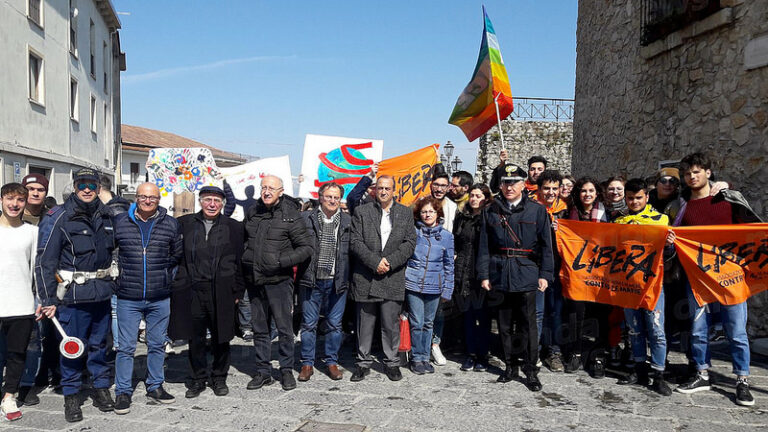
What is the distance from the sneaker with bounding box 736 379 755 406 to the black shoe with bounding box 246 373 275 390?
4.08 m

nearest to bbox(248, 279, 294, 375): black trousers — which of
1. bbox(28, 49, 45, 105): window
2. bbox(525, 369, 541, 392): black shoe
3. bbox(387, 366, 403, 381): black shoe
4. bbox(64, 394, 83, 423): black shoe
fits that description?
bbox(387, 366, 403, 381): black shoe

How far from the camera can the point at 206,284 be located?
5199 millimetres

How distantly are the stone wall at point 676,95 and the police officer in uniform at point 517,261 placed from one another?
10.9 feet

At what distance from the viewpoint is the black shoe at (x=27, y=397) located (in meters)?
4.99

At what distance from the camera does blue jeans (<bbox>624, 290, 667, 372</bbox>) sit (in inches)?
203

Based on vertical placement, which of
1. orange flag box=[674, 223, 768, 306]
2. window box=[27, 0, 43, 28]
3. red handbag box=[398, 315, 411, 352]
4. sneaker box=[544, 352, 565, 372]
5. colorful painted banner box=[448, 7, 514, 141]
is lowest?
sneaker box=[544, 352, 565, 372]

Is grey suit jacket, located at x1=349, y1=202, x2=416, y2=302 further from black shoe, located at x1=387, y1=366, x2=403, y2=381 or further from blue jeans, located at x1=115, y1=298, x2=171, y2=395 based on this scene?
blue jeans, located at x1=115, y1=298, x2=171, y2=395

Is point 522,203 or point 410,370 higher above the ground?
point 522,203

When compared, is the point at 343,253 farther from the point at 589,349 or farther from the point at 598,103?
the point at 598,103

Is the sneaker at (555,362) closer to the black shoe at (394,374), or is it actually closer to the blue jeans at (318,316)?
the black shoe at (394,374)

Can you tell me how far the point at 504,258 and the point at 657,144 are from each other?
528 cm

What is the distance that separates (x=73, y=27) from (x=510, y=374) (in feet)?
61.0

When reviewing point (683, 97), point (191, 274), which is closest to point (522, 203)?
point (191, 274)

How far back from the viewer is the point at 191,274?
17.0 ft
